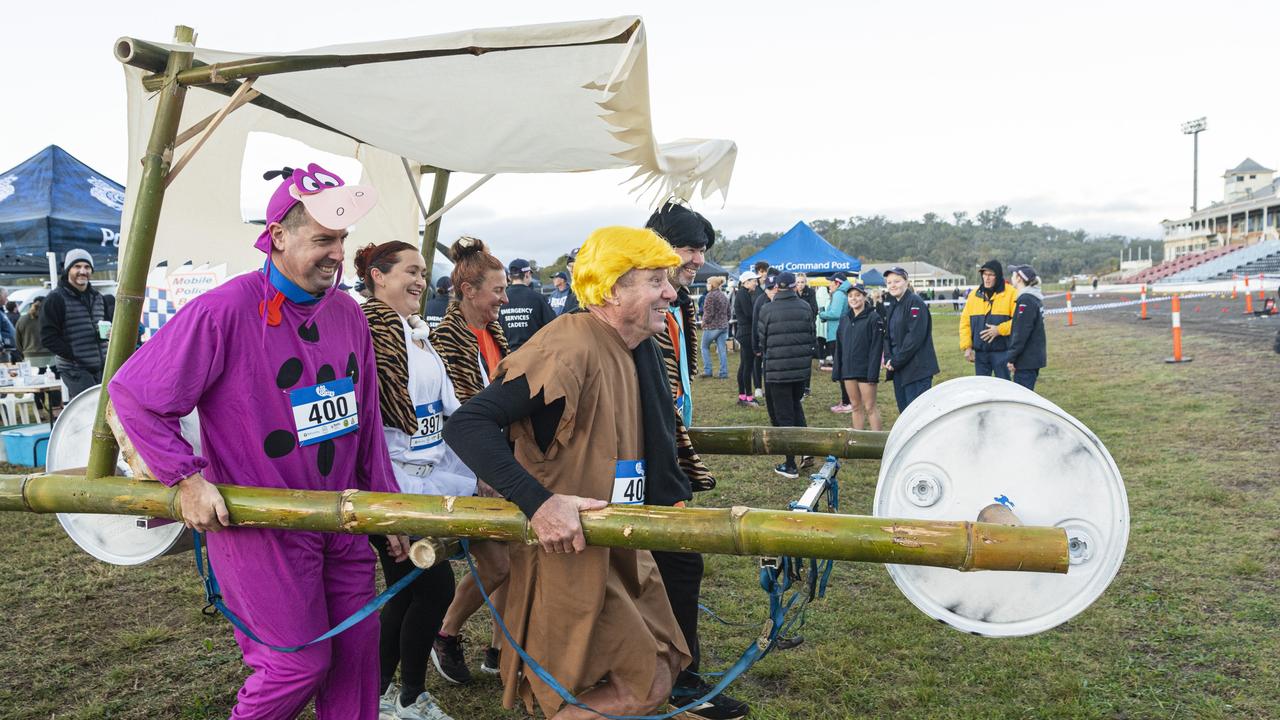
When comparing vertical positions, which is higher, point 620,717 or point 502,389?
point 502,389

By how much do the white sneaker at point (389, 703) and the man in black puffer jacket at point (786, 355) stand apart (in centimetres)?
514

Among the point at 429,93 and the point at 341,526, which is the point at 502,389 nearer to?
the point at 341,526

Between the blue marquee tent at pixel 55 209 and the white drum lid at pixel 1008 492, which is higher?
the blue marquee tent at pixel 55 209

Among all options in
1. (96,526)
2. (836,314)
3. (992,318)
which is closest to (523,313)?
(96,526)

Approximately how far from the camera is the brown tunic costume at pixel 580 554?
2.46 metres

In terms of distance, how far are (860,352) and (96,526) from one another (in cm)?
726

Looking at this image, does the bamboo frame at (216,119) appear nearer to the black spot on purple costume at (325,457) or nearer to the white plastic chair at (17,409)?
the black spot on purple costume at (325,457)

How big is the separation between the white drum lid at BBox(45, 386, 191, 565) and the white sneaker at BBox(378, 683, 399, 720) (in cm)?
106

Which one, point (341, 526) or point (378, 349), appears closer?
point (341, 526)

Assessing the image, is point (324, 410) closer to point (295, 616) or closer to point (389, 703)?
point (295, 616)

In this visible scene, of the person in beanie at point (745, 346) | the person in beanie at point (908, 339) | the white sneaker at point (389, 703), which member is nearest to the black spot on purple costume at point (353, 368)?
the white sneaker at point (389, 703)

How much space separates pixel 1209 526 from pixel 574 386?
5596 mm

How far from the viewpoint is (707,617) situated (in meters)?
4.72

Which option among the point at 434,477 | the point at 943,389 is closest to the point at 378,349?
the point at 434,477
